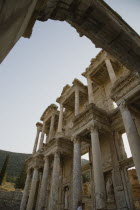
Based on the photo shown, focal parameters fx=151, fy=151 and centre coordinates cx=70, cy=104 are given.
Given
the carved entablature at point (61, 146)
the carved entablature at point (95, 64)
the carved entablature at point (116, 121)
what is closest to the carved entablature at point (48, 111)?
the carved entablature at point (61, 146)

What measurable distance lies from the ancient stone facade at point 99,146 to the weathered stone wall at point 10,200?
3.97 metres

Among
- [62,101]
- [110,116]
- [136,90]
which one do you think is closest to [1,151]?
[62,101]

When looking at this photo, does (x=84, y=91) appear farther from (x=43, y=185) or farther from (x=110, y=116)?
(x=43, y=185)

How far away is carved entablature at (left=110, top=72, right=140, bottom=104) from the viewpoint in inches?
331

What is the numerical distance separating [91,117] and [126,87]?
3.54 m

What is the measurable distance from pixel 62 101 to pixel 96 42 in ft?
45.5

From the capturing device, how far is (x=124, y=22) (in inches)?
186

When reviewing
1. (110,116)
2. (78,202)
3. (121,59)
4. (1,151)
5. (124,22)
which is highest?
(1,151)

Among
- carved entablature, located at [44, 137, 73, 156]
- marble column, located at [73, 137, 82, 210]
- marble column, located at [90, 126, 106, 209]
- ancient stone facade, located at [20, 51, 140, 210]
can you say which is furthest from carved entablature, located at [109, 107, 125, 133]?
carved entablature, located at [44, 137, 73, 156]

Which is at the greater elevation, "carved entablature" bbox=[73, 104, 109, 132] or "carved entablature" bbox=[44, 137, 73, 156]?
"carved entablature" bbox=[73, 104, 109, 132]

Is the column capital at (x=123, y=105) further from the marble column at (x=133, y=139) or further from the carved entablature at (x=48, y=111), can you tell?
the carved entablature at (x=48, y=111)

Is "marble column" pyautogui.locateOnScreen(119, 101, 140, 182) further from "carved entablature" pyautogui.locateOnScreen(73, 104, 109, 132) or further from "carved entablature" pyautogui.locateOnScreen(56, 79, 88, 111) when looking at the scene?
"carved entablature" pyautogui.locateOnScreen(56, 79, 88, 111)

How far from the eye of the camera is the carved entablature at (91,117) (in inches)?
448

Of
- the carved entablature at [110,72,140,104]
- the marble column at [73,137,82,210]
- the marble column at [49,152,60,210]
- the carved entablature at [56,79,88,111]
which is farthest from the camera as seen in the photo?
the carved entablature at [56,79,88,111]
